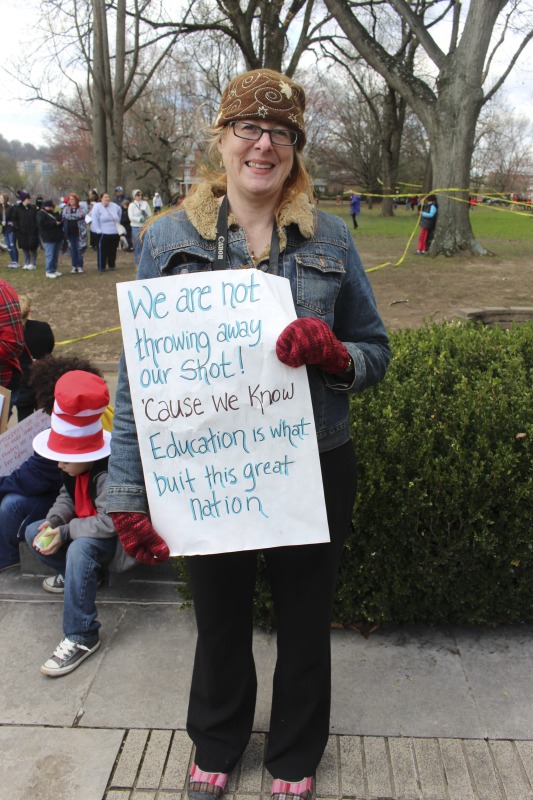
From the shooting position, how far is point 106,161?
2147 cm

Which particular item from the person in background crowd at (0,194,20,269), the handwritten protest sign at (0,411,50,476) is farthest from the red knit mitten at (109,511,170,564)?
the person in background crowd at (0,194,20,269)

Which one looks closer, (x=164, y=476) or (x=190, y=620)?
(x=164, y=476)

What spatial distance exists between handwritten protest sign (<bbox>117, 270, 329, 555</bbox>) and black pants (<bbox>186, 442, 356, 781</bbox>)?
110 millimetres

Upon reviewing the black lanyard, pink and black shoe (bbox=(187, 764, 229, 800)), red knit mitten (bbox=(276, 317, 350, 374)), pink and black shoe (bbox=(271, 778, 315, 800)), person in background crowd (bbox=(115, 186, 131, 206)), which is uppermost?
the black lanyard

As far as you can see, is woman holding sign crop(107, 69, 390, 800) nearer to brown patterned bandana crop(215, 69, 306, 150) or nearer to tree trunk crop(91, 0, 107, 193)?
brown patterned bandana crop(215, 69, 306, 150)

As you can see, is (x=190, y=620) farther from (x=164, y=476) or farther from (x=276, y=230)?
(x=276, y=230)

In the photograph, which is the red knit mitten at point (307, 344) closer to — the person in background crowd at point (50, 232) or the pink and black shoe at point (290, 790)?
the pink and black shoe at point (290, 790)

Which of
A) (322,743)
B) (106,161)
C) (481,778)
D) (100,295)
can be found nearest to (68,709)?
(322,743)

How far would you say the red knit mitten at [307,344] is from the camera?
1632 millimetres

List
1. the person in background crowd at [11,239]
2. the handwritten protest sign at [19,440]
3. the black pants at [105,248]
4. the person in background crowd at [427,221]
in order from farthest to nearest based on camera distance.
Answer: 1. the person in background crowd at [11,239]
2. the person in background crowd at [427,221]
3. the black pants at [105,248]
4. the handwritten protest sign at [19,440]

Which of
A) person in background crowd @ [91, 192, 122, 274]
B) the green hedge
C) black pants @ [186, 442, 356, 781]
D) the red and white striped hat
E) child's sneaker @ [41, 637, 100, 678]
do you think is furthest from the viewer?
person in background crowd @ [91, 192, 122, 274]

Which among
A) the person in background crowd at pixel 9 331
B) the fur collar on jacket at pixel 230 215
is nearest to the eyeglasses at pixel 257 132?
the fur collar on jacket at pixel 230 215

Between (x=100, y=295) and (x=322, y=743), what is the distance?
34.8 ft

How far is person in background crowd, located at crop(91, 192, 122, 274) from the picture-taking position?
13.8 m
